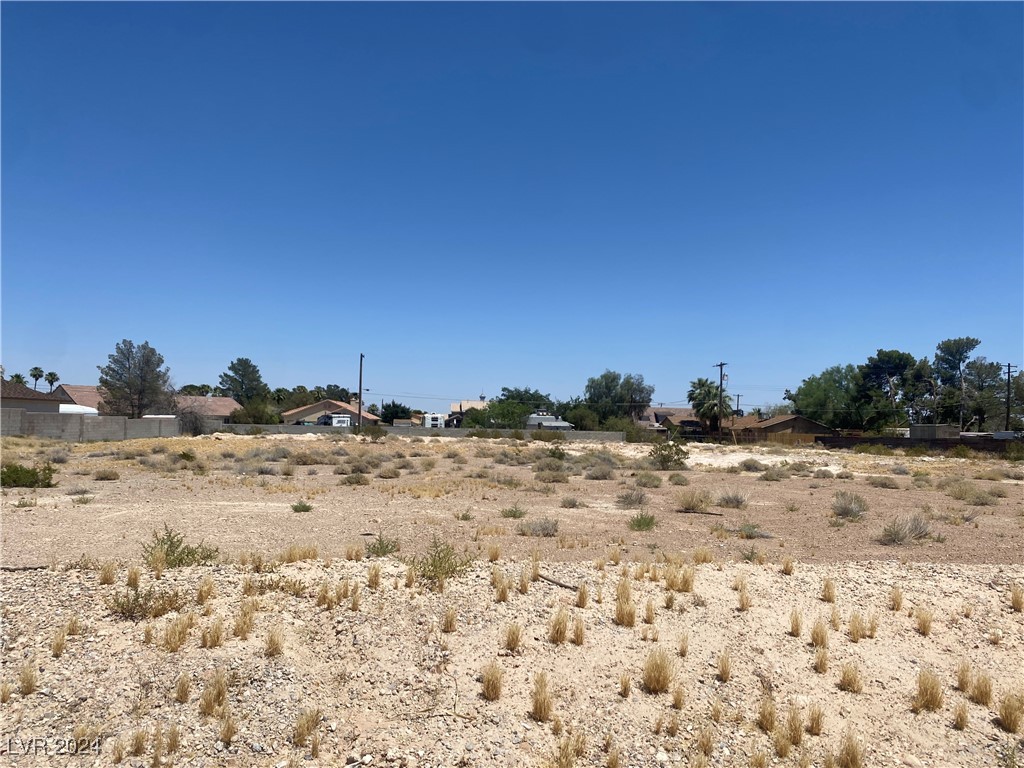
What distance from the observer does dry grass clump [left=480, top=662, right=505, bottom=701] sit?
268 inches

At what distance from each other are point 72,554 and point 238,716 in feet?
24.1

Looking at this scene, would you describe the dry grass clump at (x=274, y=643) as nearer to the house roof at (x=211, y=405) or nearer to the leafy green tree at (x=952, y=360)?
the house roof at (x=211, y=405)

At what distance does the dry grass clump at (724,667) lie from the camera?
7.53 metres

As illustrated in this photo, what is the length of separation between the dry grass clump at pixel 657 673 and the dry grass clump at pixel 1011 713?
3.44 meters

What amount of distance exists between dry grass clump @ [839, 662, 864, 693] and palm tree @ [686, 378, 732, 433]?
240 feet

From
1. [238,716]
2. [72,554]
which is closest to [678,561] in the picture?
[238,716]

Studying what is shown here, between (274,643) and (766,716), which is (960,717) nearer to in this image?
(766,716)

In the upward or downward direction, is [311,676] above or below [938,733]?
above

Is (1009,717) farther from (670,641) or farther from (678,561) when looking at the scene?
(678,561)

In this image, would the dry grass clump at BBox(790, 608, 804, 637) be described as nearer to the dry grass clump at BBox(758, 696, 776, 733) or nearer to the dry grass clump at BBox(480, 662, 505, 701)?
the dry grass clump at BBox(758, 696, 776, 733)

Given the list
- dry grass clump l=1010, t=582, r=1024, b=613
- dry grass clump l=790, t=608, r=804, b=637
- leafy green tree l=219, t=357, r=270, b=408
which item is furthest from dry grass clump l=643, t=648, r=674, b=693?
leafy green tree l=219, t=357, r=270, b=408

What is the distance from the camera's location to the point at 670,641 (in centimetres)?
834

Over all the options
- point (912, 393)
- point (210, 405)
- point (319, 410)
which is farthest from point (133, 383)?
point (912, 393)

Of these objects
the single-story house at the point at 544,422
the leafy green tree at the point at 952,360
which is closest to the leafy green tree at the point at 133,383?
the single-story house at the point at 544,422
